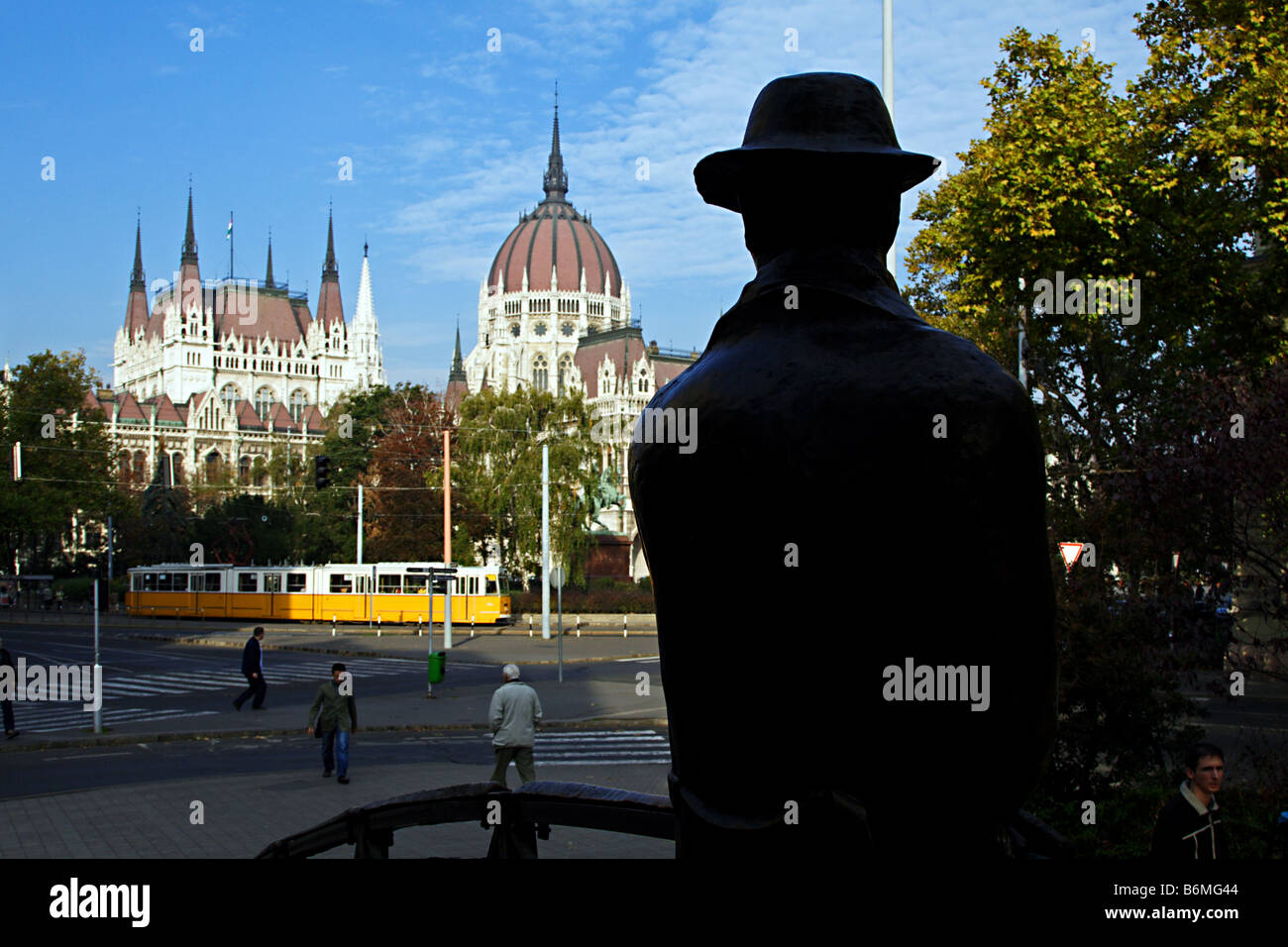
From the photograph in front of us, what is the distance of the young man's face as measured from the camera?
5.48 m

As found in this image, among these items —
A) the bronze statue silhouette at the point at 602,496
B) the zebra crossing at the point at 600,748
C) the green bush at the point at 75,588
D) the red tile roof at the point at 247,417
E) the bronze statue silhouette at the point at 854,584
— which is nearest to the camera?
the bronze statue silhouette at the point at 854,584

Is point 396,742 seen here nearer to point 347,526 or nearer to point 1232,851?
point 1232,851

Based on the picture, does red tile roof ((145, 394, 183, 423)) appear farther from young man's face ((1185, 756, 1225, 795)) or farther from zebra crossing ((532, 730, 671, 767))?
young man's face ((1185, 756, 1225, 795))

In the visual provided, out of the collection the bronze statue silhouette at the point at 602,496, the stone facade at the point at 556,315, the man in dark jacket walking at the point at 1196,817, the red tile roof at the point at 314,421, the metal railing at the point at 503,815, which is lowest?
the man in dark jacket walking at the point at 1196,817

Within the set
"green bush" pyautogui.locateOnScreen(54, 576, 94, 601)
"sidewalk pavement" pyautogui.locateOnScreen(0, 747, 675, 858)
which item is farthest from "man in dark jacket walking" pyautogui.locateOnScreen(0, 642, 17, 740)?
"green bush" pyautogui.locateOnScreen(54, 576, 94, 601)

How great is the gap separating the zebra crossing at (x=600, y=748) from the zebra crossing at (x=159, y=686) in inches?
293

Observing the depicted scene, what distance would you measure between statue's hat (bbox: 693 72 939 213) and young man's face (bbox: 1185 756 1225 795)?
4245 mm

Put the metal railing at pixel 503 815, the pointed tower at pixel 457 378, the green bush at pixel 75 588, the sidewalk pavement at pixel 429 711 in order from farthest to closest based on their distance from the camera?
the pointed tower at pixel 457 378 < the green bush at pixel 75 588 < the sidewalk pavement at pixel 429 711 < the metal railing at pixel 503 815

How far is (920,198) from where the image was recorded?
118 feet

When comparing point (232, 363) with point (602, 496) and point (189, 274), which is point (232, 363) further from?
point (602, 496)

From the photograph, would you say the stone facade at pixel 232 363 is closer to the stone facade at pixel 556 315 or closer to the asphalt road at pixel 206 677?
the stone facade at pixel 556 315

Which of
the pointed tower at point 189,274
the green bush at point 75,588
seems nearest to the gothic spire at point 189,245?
the pointed tower at point 189,274

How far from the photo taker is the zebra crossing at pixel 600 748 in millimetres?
16047
